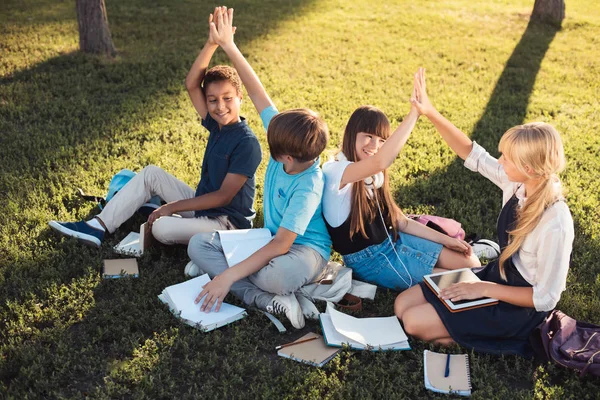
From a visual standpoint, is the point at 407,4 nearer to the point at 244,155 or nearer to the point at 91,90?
the point at 91,90

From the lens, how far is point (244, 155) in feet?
14.5

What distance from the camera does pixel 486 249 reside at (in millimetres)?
4684

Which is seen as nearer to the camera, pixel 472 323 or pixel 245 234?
pixel 472 323

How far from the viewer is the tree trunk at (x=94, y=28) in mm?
8719

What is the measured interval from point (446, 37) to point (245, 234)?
26.8ft

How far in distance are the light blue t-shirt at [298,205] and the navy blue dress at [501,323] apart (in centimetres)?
92

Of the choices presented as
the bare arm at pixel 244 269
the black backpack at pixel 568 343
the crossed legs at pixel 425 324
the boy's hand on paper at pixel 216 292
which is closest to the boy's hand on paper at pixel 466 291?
the crossed legs at pixel 425 324

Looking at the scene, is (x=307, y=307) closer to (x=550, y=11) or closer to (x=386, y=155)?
(x=386, y=155)

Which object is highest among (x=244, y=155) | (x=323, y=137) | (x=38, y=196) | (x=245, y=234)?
(x=323, y=137)

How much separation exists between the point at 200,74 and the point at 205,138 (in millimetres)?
2116

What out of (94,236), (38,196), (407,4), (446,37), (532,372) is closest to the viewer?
(532,372)

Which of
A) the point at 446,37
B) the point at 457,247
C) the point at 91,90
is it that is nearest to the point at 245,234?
the point at 457,247

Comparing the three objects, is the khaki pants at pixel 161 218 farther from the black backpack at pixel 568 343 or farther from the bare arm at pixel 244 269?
the black backpack at pixel 568 343

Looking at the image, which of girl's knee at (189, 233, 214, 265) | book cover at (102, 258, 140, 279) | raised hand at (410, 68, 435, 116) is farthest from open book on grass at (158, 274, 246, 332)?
raised hand at (410, 68, 435, 116)
